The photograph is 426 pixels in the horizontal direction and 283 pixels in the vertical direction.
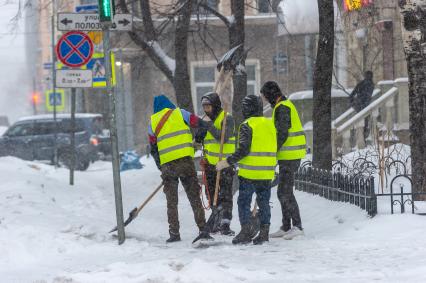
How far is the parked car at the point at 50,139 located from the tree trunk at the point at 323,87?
14.7 meters

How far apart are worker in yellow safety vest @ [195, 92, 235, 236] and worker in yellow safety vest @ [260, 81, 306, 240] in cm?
66

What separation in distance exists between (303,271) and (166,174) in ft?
10.1

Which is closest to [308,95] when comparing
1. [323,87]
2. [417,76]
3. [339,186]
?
[323,87]

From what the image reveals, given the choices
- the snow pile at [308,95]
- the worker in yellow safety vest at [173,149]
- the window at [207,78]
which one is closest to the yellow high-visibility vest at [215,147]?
the worker in yellow safety vest at [173,149]

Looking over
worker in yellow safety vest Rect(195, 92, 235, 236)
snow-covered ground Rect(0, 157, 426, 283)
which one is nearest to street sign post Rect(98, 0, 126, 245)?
snow-covered ground Rect(0, 157, 426, 283)

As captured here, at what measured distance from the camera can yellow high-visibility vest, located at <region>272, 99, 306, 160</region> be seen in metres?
10.2

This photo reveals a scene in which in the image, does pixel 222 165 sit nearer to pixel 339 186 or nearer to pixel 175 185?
pixel 175 185

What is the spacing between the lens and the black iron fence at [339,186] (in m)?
10.7

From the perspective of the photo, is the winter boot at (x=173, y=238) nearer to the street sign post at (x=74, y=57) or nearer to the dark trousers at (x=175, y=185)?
the dark trousers at (x=175, y=185)

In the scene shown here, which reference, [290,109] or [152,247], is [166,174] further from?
[290,109]

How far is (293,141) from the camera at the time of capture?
10180 millimetres

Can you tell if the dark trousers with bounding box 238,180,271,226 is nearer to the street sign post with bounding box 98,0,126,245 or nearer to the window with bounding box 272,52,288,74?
the street sign post with bounding box 98,0,126,245

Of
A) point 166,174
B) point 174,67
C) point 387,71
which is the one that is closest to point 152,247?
point 166,174

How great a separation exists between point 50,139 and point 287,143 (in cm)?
1884
